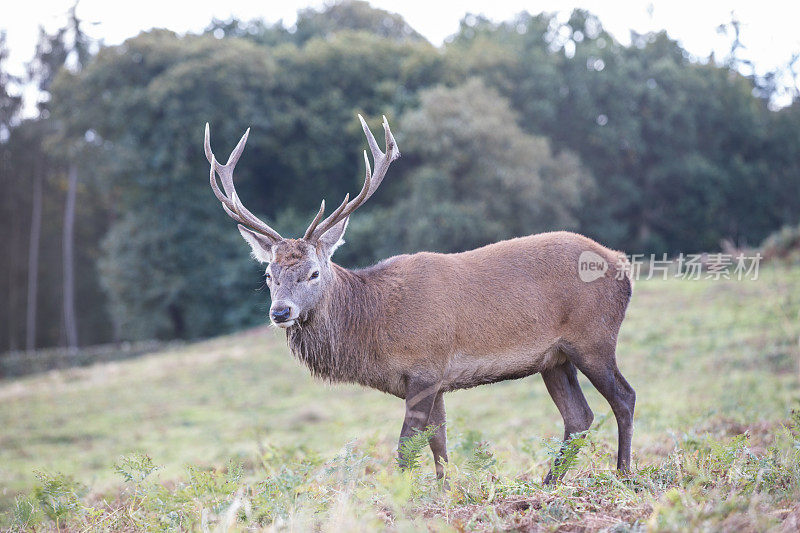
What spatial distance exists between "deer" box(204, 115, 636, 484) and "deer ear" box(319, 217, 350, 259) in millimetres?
59

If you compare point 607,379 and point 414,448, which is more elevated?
point 607,379

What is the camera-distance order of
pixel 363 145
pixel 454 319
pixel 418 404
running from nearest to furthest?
pixel 418 404 < pixel 454 319 < pixel 363 145

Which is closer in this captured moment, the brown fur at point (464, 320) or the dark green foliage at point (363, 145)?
the brown fur at point (464, 320)

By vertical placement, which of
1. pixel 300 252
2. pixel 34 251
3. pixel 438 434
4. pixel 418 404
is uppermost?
pixel 34 251

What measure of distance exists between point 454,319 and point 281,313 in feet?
4.11

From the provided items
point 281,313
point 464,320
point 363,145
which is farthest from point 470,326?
point 363,145

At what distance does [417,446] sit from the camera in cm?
450

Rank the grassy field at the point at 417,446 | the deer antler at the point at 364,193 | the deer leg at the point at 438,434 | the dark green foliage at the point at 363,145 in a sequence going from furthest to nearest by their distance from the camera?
the dark green foliage at the point at 363,145, the deer antler at the point at 364,193, the deer leg at the point at 438,434, the grassy field at the point at 417,446

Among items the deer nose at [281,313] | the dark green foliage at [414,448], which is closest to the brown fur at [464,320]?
the deer nose at [281,313]

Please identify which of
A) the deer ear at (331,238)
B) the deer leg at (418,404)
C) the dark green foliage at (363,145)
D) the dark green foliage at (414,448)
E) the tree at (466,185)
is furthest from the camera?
the dark green foliage at (363,145)

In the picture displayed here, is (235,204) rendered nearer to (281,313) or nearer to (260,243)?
(260,243)

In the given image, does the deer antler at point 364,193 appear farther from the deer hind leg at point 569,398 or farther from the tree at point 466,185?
the tree at point 466,185

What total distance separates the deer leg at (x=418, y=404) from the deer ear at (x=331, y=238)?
1252 mm

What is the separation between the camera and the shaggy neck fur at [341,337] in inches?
218
